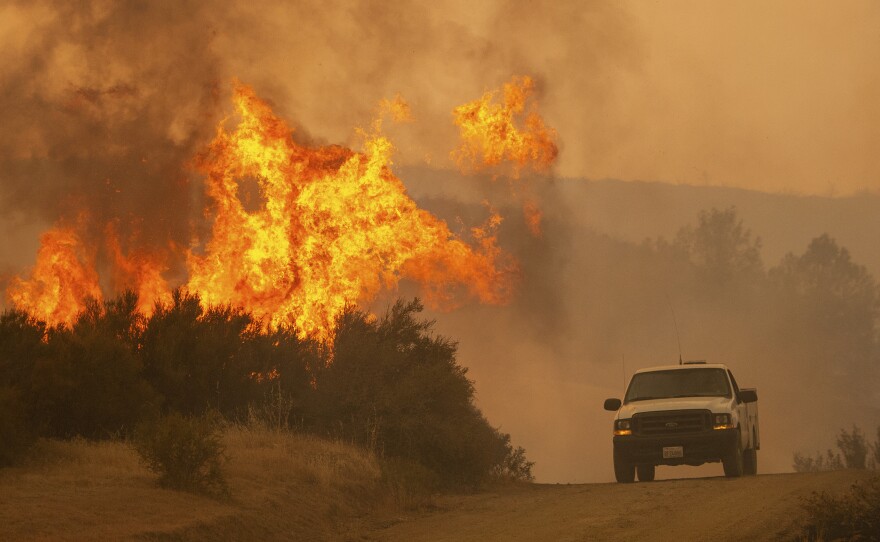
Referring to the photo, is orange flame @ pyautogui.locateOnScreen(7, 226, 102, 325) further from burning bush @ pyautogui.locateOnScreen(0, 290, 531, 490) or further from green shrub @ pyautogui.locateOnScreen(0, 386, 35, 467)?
green shrub @ pyautogui.locateOnScreen(0, 386, 35, 467)

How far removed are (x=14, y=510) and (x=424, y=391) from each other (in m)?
11.0

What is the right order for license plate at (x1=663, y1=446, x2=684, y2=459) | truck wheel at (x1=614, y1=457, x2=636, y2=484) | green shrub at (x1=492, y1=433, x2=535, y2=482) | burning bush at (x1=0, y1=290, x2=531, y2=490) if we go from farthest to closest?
green shrub at (x1=492, y1=433, x2=535, y2=482) < truck wheel at (x1=614, y1=457, x2=636, y2=484) < license plate at (x1=663, y1=446, x2=684, y2=459) < burning bush at (x1=0, y1=290, x2=531, y2=490)

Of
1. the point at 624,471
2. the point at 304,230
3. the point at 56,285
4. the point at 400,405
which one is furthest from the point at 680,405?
the point at 56,285

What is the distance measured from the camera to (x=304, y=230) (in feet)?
105

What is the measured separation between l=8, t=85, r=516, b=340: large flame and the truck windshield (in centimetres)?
970

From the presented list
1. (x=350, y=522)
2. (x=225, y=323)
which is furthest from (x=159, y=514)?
(x=225, y=323)

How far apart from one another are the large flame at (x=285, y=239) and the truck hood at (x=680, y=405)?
10409mm

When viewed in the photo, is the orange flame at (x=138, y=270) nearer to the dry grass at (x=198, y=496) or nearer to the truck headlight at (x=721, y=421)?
the dry grass at (x=198, y=496)

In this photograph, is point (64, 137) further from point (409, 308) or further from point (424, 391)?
point (424, 391)

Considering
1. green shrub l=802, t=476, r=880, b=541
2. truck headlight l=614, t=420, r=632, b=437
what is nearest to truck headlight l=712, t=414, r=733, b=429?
truck headlight l=614, t=420, r=632, b=437

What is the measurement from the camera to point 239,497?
16.0m

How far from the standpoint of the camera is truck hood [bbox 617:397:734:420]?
21.9 meters

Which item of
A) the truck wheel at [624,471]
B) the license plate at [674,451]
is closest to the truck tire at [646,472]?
the truck wheel at [624,471]

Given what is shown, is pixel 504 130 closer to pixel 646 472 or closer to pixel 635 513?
pixel 646 472
